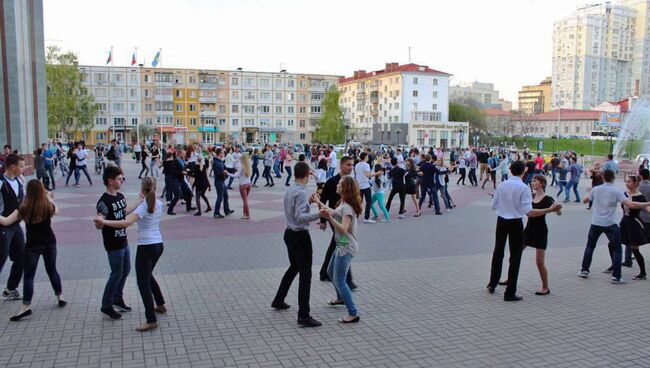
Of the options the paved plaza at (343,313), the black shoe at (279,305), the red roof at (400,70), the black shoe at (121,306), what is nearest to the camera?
the paved plaza at (343,313)

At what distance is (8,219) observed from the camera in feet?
20.3

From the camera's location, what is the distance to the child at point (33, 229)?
19.6ft

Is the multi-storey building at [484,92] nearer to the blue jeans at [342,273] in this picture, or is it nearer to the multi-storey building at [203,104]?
the multi-storey building at [203,104]

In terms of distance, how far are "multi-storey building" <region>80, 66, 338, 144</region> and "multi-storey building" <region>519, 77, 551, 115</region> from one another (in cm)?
10036

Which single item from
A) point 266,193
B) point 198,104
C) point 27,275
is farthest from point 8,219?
point 198,104

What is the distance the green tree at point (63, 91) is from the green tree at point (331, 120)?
1316 inches

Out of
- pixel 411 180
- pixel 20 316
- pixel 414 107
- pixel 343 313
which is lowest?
Answer: pixel 343 313

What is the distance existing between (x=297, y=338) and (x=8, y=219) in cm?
372

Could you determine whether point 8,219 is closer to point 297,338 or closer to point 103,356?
point 103,356

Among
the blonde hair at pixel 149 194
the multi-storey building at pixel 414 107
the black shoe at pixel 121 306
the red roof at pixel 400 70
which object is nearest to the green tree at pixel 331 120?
the multi-storey building at pixel 414 107

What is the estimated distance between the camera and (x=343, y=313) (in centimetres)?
650

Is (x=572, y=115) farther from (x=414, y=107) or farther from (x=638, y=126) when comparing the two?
(x=638, y=126)

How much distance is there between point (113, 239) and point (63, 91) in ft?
189

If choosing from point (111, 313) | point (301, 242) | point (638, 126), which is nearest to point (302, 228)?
point (301, 242)
